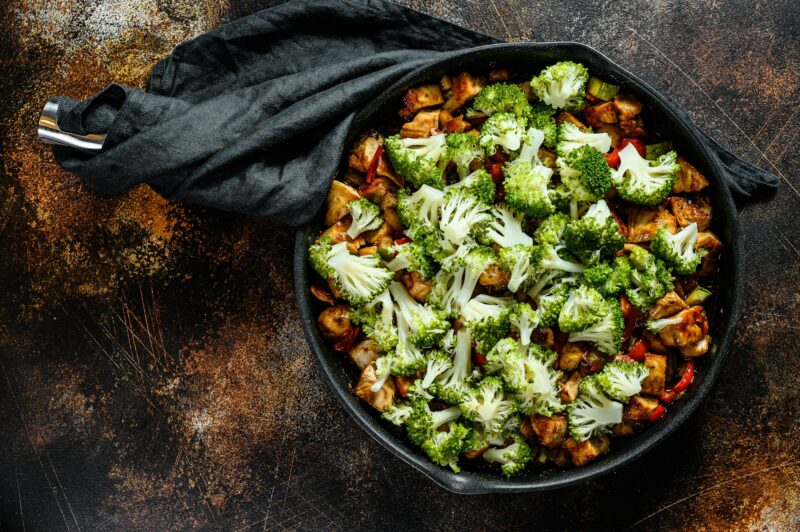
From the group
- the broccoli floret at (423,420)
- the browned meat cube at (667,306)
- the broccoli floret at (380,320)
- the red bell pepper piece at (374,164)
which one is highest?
the red bell pepper piece at (374,164)

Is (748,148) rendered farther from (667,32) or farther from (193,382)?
(193,382)

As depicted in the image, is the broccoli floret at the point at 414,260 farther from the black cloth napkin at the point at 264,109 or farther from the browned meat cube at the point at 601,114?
the browned meat cube at the point at 601,114

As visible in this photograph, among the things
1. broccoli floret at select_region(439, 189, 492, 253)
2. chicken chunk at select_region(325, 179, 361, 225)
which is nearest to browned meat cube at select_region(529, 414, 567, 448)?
broccoli floret at select_region(439, 189, 492, 253)

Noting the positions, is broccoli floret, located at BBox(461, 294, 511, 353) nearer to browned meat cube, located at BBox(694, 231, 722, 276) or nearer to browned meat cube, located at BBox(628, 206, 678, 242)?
browned meat cube, located at BBox(628, 206, 678, 242)

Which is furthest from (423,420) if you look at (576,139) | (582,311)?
(576,139)

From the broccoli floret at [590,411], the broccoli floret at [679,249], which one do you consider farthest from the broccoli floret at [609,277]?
the broccoli floret at [590,411]

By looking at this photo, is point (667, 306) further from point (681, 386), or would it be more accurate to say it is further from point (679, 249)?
point (681, 386)
